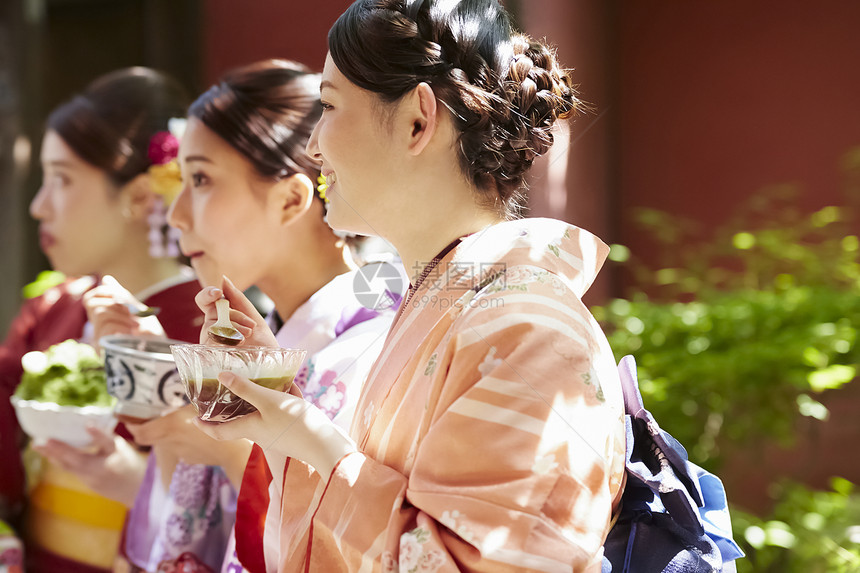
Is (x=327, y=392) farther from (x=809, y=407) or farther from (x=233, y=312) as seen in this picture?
(x=809, y=407)

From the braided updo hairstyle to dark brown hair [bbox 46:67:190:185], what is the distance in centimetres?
124

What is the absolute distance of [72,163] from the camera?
233 centimetres

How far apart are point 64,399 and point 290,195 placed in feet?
2.81

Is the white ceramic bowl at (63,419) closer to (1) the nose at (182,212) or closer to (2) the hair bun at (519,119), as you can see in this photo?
(1) the nose at (182,212)

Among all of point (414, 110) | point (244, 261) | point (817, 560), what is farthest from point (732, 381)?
point (414, 110)

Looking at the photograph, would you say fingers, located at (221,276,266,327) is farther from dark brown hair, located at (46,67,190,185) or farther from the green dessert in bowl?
dark brown hair, located at (46,67,190,185)

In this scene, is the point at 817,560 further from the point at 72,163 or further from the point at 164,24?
the point at 164,24

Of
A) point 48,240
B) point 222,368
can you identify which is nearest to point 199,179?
point 222,368

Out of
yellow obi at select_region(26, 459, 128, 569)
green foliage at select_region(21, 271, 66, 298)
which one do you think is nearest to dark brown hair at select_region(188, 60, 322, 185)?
yellow obi at select_region(26, 459, 128, 569)

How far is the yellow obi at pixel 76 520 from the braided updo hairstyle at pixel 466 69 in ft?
5.06

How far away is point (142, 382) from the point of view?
1667mm

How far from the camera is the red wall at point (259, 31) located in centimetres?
270

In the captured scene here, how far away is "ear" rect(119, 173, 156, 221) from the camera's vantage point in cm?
228

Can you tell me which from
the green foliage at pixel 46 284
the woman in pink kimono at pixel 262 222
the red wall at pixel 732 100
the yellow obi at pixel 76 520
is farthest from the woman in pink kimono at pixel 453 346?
the red wall at pixel 732 100
